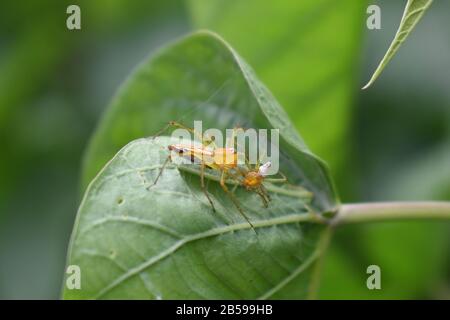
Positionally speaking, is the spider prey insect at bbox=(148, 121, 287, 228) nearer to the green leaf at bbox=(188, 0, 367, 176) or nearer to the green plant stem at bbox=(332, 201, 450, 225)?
the green plant stem at bbox=(332, 201, 450, 225)

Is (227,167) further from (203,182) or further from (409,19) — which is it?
(409,19)

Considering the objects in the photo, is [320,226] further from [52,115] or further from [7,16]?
[7,16]

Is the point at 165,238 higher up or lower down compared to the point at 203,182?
lower down

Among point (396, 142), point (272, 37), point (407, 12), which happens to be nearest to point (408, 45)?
point (396, 142)

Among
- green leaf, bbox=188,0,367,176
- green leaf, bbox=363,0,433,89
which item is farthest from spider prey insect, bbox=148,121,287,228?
green leaf, bbox=188,0,367,176

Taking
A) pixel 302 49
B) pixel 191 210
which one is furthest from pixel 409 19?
pixel 302 49

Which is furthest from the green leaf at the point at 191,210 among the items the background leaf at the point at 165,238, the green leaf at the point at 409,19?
the green leaf at the point at 409,19
